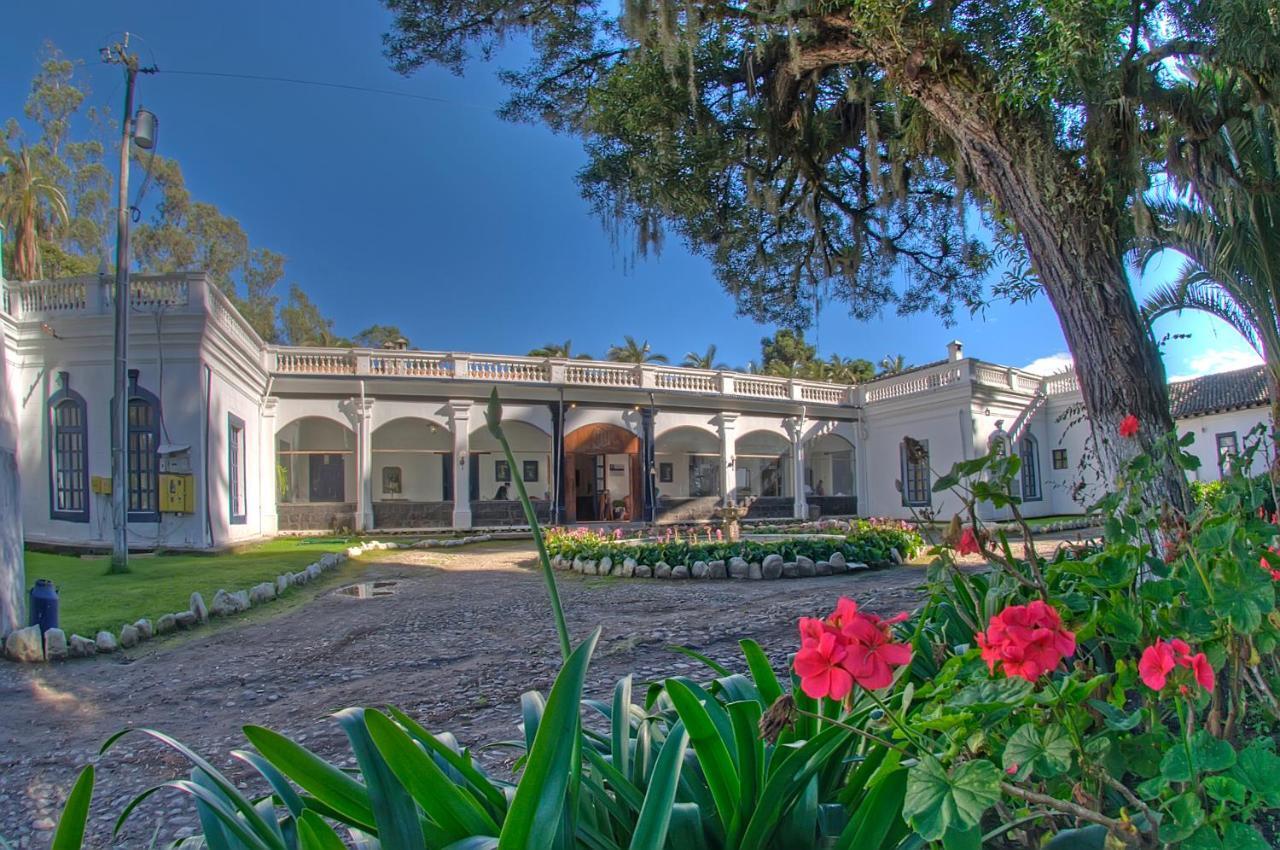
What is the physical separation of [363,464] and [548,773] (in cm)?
1703

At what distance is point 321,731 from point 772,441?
22181 millimetres

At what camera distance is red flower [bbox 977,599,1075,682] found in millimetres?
1111

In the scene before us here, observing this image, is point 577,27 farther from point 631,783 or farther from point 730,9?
point 631,783

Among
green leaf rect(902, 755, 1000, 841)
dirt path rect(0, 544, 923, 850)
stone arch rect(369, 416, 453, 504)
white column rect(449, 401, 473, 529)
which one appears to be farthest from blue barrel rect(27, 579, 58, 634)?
stone arch rect(369, 416, 453, 504)

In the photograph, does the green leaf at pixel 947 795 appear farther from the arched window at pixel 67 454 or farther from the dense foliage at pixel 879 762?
the arched window at pixel 67 454

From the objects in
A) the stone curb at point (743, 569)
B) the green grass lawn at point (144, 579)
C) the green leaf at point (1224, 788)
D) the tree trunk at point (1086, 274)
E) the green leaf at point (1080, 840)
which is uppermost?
the tree trunk at point (1086, 274)

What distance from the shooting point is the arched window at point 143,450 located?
11.2 meters

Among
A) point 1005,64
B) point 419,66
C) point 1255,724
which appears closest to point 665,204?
point 419,66

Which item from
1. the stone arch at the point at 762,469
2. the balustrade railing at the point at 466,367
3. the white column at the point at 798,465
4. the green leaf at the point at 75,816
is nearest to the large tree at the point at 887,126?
the green leaf at the point at 75,816

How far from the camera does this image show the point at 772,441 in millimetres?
24516

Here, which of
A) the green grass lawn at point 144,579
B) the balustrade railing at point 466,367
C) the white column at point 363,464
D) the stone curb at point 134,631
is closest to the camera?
the stone curb at point 134,631

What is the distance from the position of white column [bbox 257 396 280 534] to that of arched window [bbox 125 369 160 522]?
3611 millimetres

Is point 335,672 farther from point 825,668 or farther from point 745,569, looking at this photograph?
point 745,569

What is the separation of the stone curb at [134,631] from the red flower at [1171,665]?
6.60 meters
